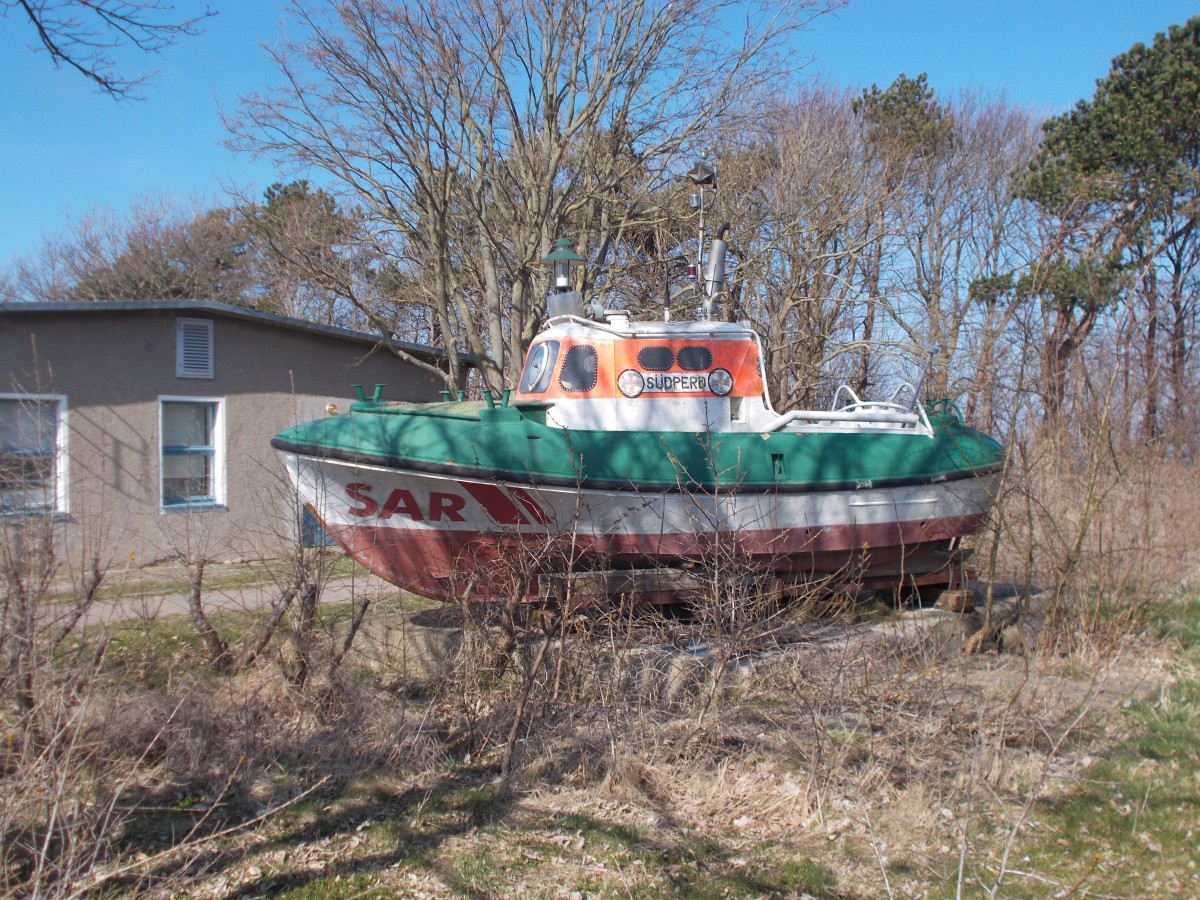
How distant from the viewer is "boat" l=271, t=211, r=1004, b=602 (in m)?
7.40

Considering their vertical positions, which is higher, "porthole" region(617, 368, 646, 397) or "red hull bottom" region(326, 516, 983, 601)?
"porthole" region(617, 368, 646, 397)

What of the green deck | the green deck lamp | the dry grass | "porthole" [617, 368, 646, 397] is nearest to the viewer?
the dry grass

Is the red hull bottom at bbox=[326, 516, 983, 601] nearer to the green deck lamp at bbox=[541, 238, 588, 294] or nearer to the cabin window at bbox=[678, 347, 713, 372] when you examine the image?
the cabin window at bbox=[678, 347, 713, 372]

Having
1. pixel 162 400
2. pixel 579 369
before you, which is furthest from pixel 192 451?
pixel 579 369

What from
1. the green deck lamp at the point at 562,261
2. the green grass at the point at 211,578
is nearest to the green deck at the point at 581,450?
the green grass at the point at 211,578

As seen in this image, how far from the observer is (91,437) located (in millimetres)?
12156

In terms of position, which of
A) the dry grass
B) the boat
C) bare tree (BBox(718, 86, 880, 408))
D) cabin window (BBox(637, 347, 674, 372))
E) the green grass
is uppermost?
bare tree (BBox(718, 86, 880, 408))

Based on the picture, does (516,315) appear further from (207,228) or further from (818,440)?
(207,228)

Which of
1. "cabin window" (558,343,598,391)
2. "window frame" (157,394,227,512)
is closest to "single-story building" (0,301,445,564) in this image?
"window frame" (157,394,227,512)

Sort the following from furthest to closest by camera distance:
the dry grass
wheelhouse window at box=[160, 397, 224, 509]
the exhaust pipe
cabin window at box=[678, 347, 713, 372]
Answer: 1. wheelhouse window at box=[160, 397, 224, 509]
2. the exhaust pipe
3. cabin window at box=[678, 347, 713, 372]
4. the dry grass

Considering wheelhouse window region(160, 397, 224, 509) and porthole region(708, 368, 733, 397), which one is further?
wheelhouse window region(160, 397, 224, 509)

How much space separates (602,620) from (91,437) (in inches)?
340

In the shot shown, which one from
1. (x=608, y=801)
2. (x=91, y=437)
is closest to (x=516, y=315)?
(x=91, y=437)

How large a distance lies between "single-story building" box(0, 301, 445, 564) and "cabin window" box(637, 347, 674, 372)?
4814 millimetres
